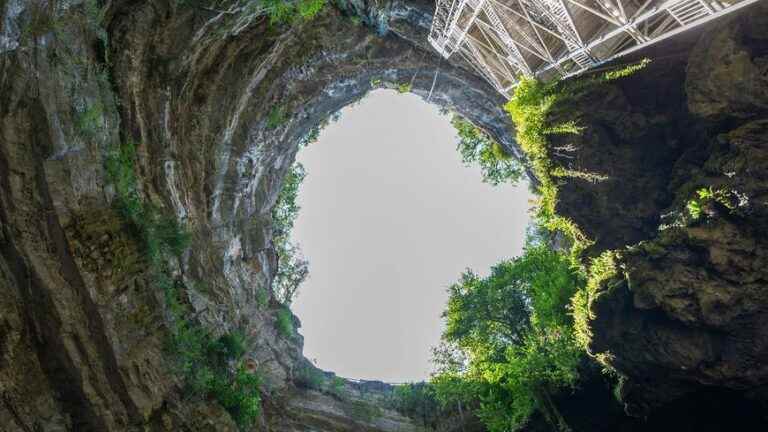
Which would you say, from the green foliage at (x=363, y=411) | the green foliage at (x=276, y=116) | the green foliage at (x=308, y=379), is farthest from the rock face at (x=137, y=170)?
the green foliage at (x=308, y=379)

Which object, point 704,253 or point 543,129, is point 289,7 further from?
point 704,253

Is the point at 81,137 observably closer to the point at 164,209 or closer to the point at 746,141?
the point at 164,209

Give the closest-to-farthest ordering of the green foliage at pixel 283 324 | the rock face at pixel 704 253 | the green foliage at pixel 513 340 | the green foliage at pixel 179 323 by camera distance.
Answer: the green foliage at pixel 179 323, the rock face at pixel 704 253, the green foliage at pixel 513 340, the green foliage at pixel 283 324

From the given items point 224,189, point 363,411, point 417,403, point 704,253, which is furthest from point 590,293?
point 224,189

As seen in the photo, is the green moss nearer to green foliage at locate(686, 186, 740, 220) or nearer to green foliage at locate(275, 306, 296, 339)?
green foliage at locate(686, 186, 740, 220)

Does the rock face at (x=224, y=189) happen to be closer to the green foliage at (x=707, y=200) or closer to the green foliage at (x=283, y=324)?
the green foliage at (x=707, y=200)

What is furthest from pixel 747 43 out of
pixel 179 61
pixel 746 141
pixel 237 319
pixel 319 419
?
pixel 319 419
